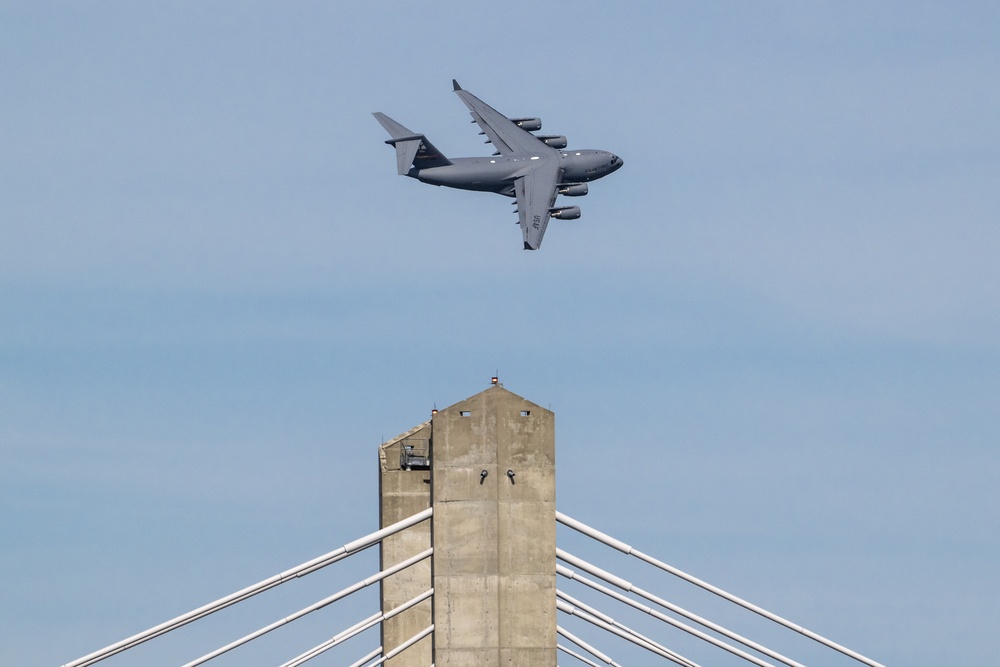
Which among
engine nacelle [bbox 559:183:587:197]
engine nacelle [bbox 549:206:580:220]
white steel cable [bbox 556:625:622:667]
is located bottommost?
white steel cable [bbox 556:625:622:667]

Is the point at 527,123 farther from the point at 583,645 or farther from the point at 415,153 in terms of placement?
the point at 583,645

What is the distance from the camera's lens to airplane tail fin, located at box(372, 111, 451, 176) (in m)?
106

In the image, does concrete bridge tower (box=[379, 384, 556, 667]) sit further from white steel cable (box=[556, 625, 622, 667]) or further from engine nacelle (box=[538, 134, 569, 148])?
engine nacelle (box=[538, 134, 569, 148])

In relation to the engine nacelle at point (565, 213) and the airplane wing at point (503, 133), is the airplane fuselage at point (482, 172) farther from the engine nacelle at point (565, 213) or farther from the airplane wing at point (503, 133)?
the engine nacelle at point (565, 213)

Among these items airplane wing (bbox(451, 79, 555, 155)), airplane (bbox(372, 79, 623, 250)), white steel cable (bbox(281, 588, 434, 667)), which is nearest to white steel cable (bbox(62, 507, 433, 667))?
white steel cable (bbox(281, 588, 434, 667))

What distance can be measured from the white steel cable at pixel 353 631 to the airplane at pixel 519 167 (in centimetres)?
4034

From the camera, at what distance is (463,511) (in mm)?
60500

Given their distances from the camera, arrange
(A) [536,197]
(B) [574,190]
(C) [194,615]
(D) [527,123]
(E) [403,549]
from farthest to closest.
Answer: (D) [527,123] → (B) [574,190] → (A) [536,197] → (E) [403,549] → (C) [194,615]

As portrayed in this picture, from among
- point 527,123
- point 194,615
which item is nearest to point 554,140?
point 527,123

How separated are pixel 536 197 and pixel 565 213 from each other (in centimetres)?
304

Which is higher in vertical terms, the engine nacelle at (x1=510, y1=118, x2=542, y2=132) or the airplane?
the engine nacelle at (x1=510, y1=118, x2=542, y2=132)

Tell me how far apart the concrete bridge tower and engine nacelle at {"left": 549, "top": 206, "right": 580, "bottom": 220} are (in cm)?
4280

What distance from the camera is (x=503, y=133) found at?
112 metres

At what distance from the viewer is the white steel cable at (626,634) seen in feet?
196
